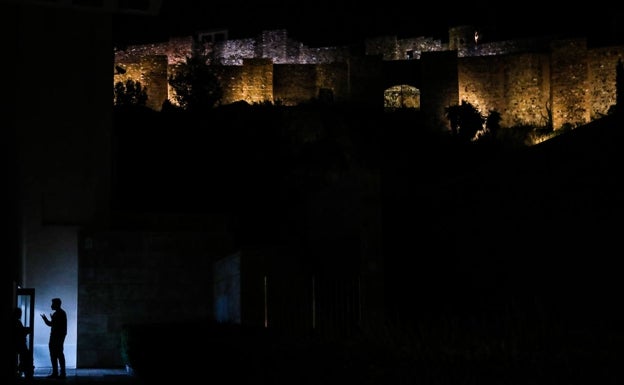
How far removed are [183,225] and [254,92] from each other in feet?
101

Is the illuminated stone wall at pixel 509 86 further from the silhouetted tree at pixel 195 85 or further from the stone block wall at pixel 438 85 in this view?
the silhouetted tree at pixel 195 85

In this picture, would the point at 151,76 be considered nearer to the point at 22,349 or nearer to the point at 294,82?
the point at 294,82

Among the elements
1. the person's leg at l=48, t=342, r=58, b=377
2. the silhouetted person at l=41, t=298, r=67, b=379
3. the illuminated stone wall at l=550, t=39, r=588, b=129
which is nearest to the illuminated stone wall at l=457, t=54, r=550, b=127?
the illuminated stone wall at l=550, t=39, r=588, b=129

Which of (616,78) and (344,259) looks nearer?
(344,259)

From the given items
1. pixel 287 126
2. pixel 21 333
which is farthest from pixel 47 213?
pixel 287 126

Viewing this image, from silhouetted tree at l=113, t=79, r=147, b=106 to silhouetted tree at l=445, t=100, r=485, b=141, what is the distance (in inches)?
551

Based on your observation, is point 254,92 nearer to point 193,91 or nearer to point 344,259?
point 193,91

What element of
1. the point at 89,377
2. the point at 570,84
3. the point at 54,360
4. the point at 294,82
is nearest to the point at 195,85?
the point at 294,82

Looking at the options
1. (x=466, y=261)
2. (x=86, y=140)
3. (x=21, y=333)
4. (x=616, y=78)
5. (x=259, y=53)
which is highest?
(x=259, y=53)

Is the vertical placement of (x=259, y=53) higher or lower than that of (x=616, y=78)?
higher

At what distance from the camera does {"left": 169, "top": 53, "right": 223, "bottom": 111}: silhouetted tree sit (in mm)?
45438

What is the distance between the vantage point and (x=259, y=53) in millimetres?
52500

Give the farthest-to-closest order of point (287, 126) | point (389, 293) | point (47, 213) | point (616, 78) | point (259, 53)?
point (259, 53) < point (616, 78) < point (287, 126) < point (47, 213) < point (389, 293)

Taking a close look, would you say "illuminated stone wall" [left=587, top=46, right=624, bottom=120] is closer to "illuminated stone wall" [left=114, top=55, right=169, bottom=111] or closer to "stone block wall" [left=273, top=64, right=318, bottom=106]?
"stone block wall" [left=273, top=64, right=318, bottom=106]
